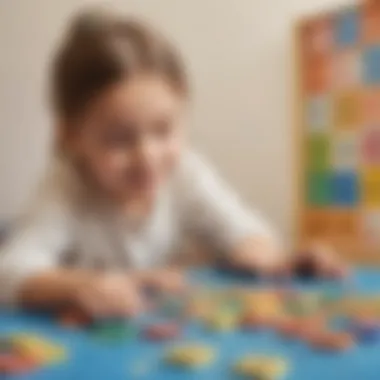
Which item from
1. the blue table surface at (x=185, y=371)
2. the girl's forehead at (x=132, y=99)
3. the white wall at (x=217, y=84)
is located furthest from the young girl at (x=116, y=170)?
the white wall at (x=217, y=84)

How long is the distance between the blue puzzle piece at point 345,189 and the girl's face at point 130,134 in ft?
1.61

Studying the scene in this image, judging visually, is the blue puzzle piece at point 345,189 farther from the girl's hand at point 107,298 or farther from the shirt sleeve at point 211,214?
the girl's hand at point 107,298

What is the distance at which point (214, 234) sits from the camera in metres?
0.66

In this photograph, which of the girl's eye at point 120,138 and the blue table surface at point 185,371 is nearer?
the blue table surface at point 185,371

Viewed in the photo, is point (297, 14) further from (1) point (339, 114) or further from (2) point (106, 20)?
(2) point (106, 20)

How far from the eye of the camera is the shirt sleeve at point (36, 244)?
1.50 feet

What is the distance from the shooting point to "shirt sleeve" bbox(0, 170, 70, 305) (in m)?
0.46

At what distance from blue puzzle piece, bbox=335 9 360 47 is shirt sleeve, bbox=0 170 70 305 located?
60 centimetres

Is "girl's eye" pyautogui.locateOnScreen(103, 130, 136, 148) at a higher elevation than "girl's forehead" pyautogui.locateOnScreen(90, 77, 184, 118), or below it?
below

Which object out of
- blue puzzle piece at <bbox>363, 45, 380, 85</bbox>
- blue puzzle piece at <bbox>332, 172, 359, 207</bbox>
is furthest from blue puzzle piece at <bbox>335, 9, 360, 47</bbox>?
blue puzzle piece at <bbox>332, 172, 359, 207</bbox>

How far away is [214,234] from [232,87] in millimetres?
458

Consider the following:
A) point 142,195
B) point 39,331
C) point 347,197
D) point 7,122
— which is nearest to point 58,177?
point 142,195

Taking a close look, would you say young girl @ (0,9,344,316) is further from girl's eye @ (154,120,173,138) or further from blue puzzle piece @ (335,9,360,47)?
blue puzzle piece @ (335,9,360,47)

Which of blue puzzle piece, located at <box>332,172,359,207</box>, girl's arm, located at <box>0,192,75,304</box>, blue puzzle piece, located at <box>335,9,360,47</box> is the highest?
blue puzzle piece, located at <box>335,9,360,47</box>
